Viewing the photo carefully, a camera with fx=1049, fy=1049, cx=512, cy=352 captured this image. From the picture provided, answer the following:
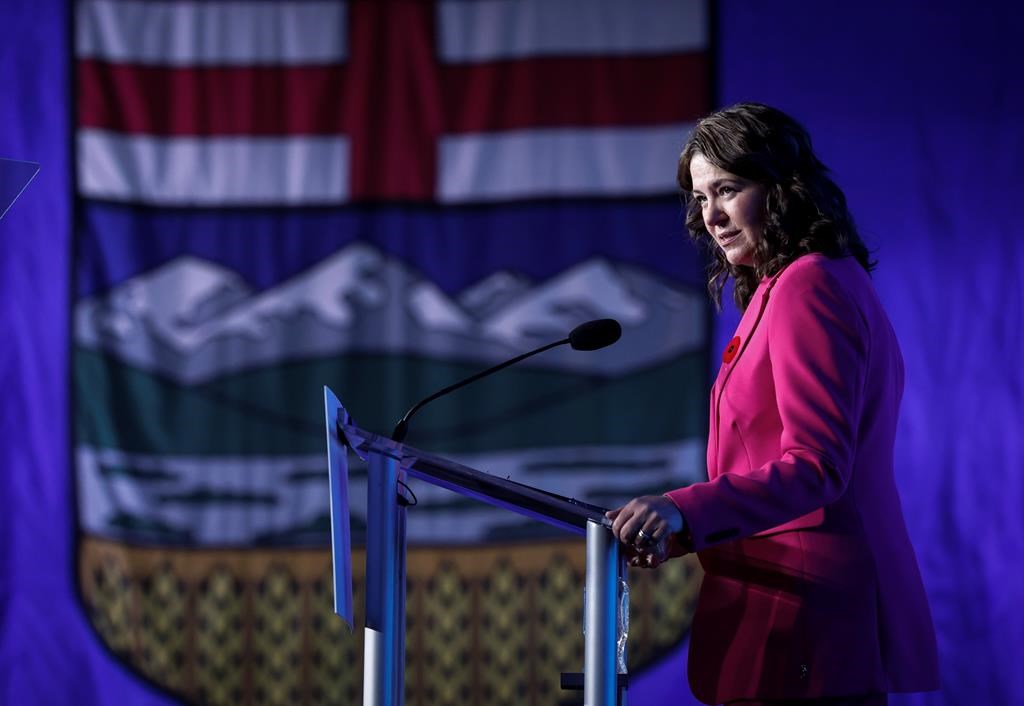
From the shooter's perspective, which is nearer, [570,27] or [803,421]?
[803,421]

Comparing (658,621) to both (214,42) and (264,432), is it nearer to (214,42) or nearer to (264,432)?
(264,432)

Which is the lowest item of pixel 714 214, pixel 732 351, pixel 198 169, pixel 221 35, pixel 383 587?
pixel 383 587

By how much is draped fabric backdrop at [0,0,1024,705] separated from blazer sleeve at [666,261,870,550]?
1.58 metres

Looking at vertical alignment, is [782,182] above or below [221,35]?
below

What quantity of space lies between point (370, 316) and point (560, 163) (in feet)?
2.12

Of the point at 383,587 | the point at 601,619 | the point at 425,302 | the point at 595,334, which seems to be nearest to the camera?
the point at 601,619

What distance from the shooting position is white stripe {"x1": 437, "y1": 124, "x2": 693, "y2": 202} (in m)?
2.76

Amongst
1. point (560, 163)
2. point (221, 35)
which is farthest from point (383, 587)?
point (221, 35)

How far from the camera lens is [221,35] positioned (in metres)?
2.84

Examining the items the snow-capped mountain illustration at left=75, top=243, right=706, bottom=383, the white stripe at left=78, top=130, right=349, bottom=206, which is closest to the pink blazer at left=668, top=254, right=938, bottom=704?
the snow-capped mountain illustration at left=75, top=243, right=706, bottom=383

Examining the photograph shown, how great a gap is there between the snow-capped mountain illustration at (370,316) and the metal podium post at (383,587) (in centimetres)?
164

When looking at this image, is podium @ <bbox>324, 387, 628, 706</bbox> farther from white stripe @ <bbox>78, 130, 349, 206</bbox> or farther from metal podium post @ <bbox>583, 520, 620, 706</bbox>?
white stripe @ <bbox>78, 130, 349, 206</bbox>

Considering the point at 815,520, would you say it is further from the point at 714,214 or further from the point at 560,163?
the point at 560,163

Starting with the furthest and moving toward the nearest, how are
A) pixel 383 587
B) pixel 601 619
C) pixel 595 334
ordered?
→ pixel 595 334
pixel 383 587
pixel 601 619
